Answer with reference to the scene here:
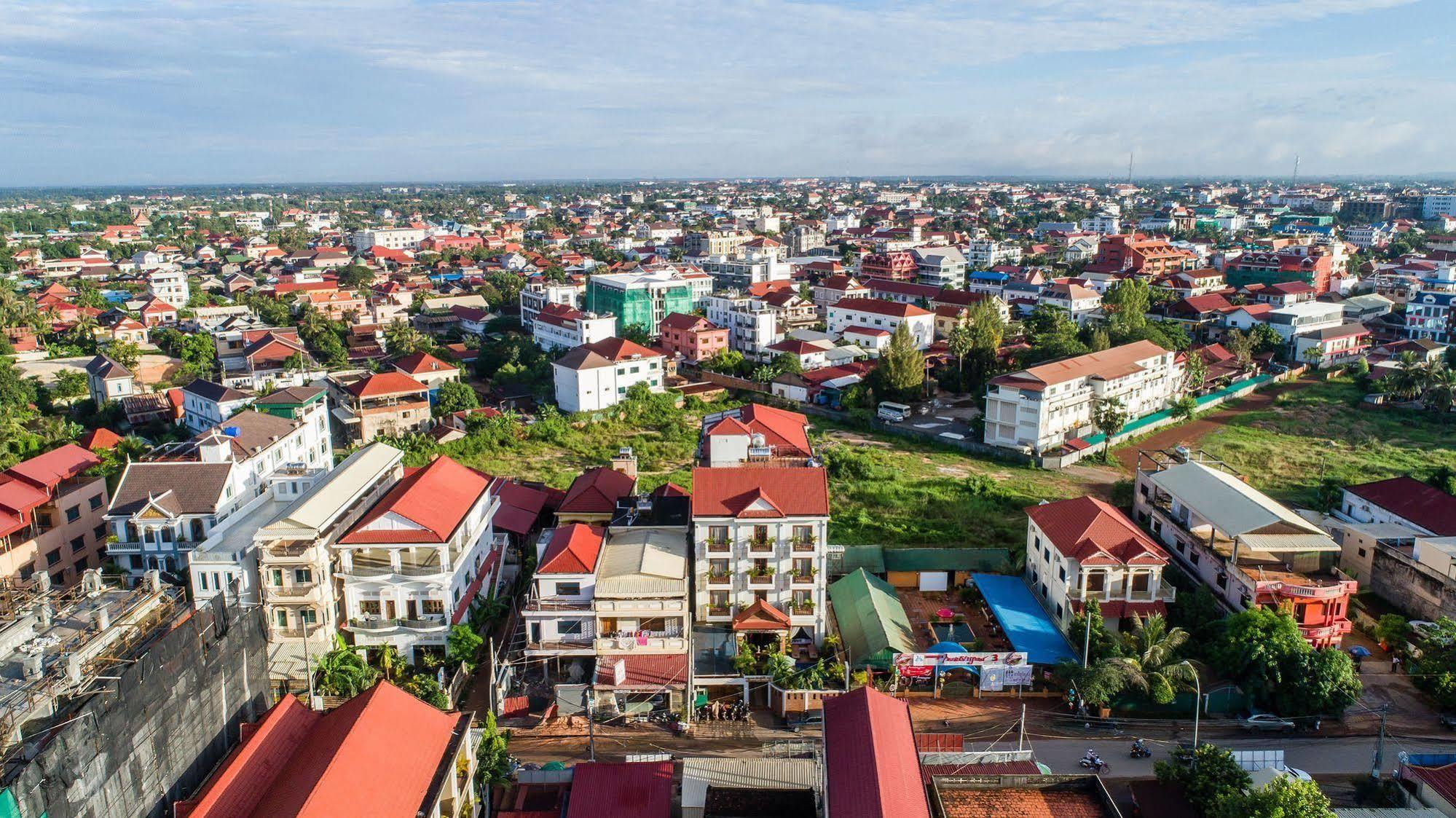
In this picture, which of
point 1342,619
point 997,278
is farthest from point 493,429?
point 997,278

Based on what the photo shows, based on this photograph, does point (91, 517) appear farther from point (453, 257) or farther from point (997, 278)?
point (453, 257)

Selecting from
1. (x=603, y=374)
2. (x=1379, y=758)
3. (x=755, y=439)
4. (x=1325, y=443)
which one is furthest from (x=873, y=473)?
(x=1325, y=443)

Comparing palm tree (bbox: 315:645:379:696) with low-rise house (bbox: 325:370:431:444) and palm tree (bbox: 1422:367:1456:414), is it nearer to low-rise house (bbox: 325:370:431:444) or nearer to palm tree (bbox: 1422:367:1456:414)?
low-rise house (bbox: 325:370:431:444)

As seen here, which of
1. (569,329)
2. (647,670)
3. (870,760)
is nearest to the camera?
(870,760)

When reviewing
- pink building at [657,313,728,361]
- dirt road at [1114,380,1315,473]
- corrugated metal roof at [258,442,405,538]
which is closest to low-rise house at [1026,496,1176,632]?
dirt road at [1114,380,1315,473]

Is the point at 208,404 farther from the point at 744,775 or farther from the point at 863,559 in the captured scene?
the point at 744,775
